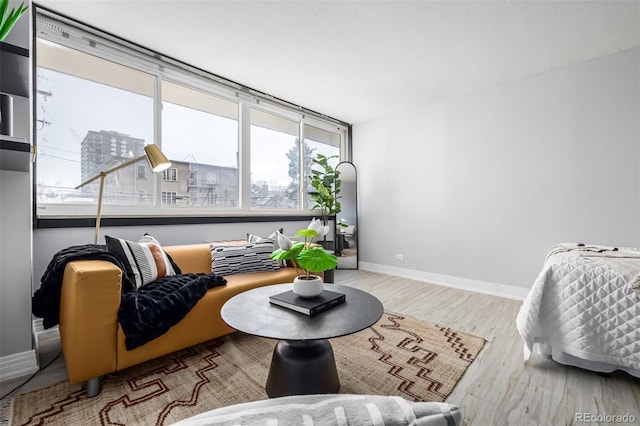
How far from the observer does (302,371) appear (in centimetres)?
138

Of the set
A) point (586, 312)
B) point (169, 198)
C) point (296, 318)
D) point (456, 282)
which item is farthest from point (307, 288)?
point (456, 282)

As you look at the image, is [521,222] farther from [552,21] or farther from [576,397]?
[576,397]

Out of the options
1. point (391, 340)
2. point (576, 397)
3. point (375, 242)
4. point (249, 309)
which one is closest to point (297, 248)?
point (249, 309)

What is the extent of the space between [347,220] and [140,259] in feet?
11.1

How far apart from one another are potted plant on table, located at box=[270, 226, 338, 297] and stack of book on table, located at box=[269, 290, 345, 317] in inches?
1.7

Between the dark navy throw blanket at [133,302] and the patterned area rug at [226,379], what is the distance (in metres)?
0.27

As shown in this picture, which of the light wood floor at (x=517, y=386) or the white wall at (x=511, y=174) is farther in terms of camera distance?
the white wall at (x=511, y=174)

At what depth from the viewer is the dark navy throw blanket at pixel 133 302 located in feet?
5.23

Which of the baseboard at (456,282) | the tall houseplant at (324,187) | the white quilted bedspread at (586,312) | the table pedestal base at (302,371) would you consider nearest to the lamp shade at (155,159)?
the table pedestal base at (302,371)

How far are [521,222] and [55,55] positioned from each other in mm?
4785

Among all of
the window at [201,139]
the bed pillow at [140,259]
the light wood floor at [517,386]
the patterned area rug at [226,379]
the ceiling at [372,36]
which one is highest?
the ceiling at [372,36]

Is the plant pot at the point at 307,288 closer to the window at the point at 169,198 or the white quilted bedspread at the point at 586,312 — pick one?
the white quilted bedspread at the point at 586,312

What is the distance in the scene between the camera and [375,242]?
15.2 ft

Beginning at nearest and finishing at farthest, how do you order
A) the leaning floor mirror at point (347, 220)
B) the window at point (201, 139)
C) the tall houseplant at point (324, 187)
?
the window at point (201, 139)
the tall houseplant at point (324, 187)
the leaning floor mirror at point (347, 220)
